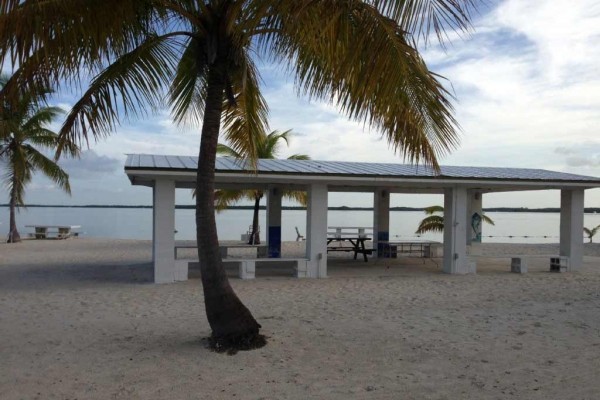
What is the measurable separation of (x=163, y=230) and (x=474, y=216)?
1096cm

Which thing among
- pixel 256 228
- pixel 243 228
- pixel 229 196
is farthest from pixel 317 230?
pixel 243 228

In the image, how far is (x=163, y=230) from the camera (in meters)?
11.3

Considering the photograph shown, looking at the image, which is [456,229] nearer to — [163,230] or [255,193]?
[163,230]

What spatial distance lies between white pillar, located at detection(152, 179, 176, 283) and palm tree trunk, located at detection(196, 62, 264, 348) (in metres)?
5.22

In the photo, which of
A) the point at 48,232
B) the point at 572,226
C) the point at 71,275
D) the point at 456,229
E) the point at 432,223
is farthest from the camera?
the point at 48,232

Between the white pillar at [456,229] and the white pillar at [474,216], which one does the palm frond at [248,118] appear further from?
the white pillar at [474,216]

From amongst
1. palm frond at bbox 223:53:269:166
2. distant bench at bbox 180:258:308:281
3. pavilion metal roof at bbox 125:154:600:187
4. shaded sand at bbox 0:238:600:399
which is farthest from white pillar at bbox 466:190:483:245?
palm frond at bbox 223:53:269:166

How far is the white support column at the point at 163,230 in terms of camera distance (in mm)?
11273

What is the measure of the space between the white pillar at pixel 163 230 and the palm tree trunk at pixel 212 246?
5222 mm

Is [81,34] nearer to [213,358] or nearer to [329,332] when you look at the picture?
[213,358]

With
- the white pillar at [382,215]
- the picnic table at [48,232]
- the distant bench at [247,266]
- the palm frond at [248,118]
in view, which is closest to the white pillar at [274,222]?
the distant bench at [247,266]

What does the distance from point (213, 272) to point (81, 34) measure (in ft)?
9.59

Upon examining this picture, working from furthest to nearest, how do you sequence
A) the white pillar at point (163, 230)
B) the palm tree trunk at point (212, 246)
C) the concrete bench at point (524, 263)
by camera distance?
the concrete bench at point (524, 263) → the white pillar at point (163, 230) → the palm tree trunk at point (212, 246)

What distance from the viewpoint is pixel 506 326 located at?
7.53 metres
